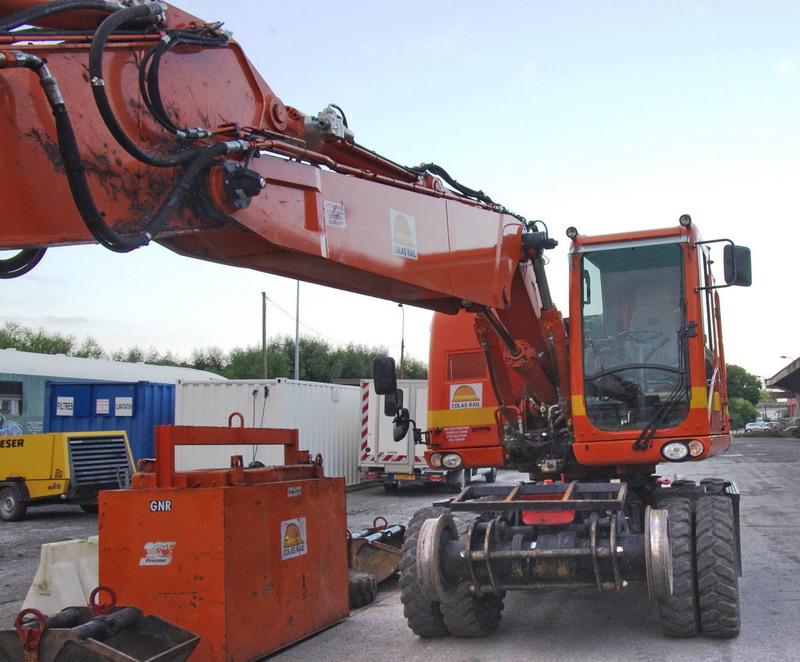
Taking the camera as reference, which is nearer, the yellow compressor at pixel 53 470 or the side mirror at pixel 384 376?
the side mirror at pixel 384 376

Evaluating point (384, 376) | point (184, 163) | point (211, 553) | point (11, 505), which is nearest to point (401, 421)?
point (384, 376)

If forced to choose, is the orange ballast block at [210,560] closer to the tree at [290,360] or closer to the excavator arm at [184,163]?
the excavator arm at [184,163]

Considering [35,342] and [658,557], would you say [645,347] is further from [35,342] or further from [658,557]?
[35,342]

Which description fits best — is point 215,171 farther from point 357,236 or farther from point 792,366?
point 792,366

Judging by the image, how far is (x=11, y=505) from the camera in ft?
58.1

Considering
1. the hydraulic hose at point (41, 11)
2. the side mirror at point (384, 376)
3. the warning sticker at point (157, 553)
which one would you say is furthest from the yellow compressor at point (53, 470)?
the hydraulic hose at point (41, 11)

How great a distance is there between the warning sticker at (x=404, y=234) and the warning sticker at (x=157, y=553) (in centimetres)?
254

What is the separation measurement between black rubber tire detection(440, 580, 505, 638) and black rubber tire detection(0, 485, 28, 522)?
13561mm

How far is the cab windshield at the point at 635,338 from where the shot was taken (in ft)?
23.9

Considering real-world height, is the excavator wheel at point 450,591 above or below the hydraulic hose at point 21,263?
below

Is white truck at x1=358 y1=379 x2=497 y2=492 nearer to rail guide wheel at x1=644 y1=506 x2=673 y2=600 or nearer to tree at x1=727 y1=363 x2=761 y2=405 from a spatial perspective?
rail guide wheel at x1=644 y1=506 x2=673 y2=600

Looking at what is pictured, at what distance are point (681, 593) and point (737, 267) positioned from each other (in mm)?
2566

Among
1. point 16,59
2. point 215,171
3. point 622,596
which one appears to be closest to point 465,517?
point 622,596

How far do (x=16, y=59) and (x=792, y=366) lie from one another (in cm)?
5867
